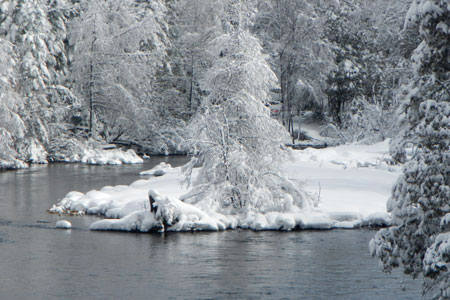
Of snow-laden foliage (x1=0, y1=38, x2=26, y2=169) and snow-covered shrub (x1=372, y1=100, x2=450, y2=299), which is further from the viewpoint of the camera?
snow-laden foliage (x1=0, y1=38, x2=26, y2=169)

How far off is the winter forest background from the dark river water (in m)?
3.28

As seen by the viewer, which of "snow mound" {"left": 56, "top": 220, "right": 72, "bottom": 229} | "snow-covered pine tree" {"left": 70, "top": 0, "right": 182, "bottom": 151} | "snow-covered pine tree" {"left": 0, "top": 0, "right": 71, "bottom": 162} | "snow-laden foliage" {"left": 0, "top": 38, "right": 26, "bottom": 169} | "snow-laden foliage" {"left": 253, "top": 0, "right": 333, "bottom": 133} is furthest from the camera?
"snow-laden foliage" {"left": 253, "top": 0, "right": 333, "bottom": 133}

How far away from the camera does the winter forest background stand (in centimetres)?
2012

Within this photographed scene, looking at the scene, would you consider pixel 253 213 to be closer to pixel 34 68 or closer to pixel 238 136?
pixel 238 136

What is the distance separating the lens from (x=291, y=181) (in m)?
20.5

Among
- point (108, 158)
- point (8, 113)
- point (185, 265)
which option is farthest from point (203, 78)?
point (108, 158)

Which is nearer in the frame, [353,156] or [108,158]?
[353,156]

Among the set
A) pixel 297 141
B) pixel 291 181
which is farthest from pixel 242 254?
pixel 297 141

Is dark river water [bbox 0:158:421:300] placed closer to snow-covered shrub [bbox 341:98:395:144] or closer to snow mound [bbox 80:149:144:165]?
snow mound [bbox 80:149:144:165]

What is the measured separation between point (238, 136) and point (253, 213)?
2289 mm

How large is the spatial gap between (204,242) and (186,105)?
1349 inches

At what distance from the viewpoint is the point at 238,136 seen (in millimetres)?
20281

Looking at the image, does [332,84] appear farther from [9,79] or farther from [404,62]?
[9,79]

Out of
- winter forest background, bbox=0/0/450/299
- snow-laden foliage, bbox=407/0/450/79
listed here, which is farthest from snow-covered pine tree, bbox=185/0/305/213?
snow-laden foliage, bbox=407/0/450/79
